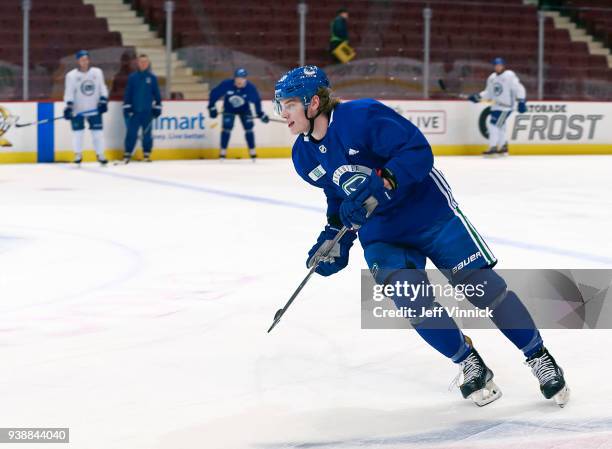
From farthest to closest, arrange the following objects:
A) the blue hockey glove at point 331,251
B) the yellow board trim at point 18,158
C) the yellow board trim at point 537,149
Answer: the yellow board trim at point 537,149 → the yellow board trim at point 18,158 → the blue hockey glove at point 331,251

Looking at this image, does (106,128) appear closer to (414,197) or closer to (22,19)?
(22,19)

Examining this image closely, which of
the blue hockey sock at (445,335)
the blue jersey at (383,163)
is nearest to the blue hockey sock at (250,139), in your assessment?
the blue jersey at (383,163)

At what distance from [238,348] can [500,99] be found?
1196 centimetres

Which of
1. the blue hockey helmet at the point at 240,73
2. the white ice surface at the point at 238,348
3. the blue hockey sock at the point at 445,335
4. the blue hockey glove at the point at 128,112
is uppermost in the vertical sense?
the blue hockey helmet at the point at 240,73

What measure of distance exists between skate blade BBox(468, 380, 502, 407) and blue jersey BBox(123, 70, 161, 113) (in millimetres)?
11032

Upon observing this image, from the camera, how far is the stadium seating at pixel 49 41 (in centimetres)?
1383

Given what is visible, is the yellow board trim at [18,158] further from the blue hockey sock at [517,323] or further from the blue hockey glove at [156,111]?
the blue hockey sock at [517,323]

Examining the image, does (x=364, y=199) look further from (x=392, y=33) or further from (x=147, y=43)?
(x=392, y=33)

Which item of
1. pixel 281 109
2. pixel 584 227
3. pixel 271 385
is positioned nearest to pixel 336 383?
pixel 271 385

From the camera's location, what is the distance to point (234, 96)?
14.4 metres

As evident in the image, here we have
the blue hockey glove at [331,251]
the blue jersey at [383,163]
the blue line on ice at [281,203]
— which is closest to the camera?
the blue jersey at [383,163]

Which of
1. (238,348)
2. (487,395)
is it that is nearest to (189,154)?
(238,348)

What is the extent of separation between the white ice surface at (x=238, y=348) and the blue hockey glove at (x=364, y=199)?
0.58 m

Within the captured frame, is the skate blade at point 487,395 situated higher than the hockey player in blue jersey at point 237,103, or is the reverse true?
the hockey player in blue jersey at point 237,103
